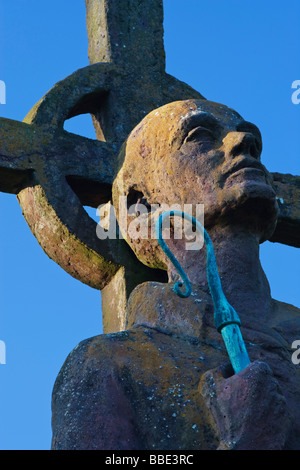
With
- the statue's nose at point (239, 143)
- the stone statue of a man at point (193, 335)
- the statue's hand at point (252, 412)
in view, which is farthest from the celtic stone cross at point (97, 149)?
the statue's hand at point (252, 412)

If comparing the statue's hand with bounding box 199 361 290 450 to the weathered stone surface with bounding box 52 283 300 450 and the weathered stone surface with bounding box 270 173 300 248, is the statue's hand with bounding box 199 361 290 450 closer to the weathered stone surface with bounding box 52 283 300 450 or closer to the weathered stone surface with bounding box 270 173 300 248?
the weathered stone surface with bounding box 52 283 300 450

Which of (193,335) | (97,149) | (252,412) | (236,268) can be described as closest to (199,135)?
(236,268)

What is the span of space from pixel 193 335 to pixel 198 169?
117 centimetres

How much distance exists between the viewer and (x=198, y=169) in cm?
789

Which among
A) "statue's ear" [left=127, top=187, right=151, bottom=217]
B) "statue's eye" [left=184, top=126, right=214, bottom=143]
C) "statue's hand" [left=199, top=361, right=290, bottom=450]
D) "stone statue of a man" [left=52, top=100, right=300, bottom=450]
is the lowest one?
"statue's hand" [left=199, top=361, right=290, bottom=450]

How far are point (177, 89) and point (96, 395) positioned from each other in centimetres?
333

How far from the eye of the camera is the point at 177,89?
9398mm

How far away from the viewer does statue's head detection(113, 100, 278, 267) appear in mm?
7758

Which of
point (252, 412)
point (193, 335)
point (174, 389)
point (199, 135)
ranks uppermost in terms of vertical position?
point (199, 135)

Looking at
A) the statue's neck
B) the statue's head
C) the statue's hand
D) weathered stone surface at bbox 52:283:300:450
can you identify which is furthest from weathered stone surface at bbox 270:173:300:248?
the statue's hand

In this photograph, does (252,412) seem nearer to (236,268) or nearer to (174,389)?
(174,389)

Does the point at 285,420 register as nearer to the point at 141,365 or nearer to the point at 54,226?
the point at 141,365

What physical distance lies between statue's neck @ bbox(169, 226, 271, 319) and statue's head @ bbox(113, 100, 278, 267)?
8 cm
